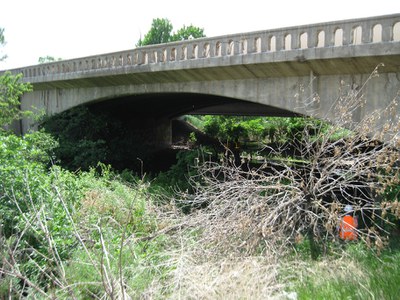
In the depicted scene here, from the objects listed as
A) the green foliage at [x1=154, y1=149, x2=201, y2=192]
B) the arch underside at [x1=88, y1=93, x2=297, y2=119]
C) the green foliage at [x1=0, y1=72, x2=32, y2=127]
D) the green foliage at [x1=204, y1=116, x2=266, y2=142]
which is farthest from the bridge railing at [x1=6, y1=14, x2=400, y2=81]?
the green foliage at [x1=204, y1=116, x2=266, y2=142]

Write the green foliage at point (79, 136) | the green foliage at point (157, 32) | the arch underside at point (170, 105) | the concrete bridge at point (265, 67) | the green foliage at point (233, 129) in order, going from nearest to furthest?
1. the concrete bridge at point (265, 67)
2. the green foliage at point (79, 136)
3. the arch underside at point (170, 105)
4. the green foliage at point (233, 129)
5. the green foliage at point (157, 32)

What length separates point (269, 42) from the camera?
9.14m

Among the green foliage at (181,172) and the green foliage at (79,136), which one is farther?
the green foliage at (79,136)

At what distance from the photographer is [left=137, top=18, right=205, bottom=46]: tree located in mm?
45781

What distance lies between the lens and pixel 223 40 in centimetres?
1022

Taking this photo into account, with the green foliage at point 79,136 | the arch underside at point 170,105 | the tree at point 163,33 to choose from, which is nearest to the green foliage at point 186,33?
the tree at point 163,33

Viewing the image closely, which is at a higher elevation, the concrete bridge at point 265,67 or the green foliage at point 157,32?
the green foliage at point 157,32

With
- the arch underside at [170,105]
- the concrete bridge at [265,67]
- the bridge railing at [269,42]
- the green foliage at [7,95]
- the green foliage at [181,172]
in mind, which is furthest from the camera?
the arch underside at [170,105]

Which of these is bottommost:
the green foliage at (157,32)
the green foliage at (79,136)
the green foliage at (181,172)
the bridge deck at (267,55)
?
the green foliage at (181,172)

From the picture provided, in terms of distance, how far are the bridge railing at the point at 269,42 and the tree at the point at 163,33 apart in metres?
32.7

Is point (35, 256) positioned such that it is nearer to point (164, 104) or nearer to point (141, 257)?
point (141, 257)

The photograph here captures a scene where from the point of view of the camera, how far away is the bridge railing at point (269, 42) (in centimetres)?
746

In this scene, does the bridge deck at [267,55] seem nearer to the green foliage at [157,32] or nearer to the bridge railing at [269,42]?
the bridge railing at [269,42]

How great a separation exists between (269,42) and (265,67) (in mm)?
594
